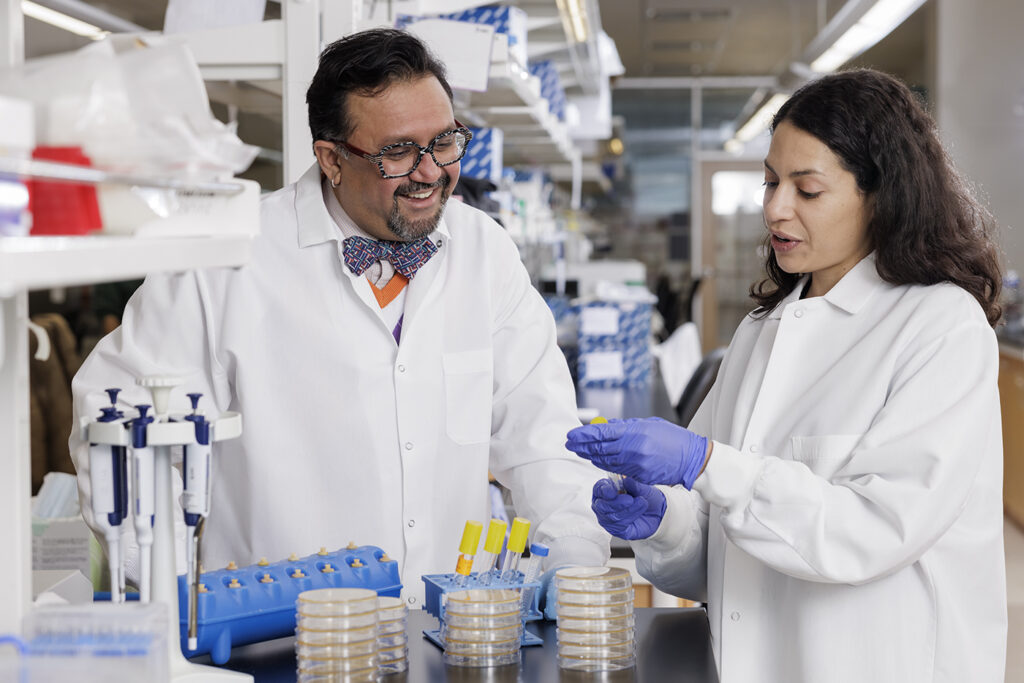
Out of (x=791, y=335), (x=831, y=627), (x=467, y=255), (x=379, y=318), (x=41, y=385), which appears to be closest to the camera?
(x=831, y=627)

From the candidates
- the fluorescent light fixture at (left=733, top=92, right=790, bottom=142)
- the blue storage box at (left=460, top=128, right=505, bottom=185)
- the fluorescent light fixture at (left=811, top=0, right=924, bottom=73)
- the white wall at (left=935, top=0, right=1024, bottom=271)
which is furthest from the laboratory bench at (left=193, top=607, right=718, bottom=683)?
the fluorescent light fixture at (left=733, top=92, right=790, bottom=142)

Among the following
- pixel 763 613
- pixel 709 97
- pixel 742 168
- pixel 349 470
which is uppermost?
pixel 709 97

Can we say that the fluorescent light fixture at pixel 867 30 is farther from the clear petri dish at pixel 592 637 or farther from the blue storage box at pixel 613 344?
the clear petri dish at pixel 592 637

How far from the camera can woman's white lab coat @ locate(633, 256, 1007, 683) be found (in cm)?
139

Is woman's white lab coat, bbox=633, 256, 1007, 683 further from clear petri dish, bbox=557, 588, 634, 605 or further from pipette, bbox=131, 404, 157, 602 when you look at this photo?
pipette, bbox=131, 404, 157, 602

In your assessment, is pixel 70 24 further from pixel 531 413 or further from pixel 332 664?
pixel 332 664

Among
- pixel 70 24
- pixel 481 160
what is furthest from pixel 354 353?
pixel 70 24

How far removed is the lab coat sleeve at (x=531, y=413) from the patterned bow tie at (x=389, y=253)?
0.19 m

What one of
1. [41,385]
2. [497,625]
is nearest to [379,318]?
[497,625]

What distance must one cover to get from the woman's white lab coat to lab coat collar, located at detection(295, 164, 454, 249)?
2.53 ft

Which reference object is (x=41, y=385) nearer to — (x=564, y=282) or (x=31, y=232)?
(x=564, y=282)

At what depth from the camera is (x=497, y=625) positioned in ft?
4.43

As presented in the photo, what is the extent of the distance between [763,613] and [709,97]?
471 inches

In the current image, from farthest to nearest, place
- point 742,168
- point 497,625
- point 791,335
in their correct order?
1. point 742,168
2. point 791,335
3. point 497,625
